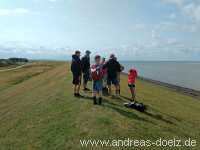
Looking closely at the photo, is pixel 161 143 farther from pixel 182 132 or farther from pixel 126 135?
pixel 182 132

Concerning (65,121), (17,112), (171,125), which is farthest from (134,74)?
(17,112)

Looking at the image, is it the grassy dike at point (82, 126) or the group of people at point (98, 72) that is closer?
the grassy dike at point (82, 126)

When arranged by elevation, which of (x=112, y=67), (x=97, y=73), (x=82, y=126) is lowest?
(x=82, y=126)

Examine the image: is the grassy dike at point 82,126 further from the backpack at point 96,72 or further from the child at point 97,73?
the backpack at point 96,72

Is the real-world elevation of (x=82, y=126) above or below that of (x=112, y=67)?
below

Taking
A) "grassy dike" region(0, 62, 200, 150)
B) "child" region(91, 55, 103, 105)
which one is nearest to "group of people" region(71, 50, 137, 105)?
"child" region(91, 55, 103, 105)

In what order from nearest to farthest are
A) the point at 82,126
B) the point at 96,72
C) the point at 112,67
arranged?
the point at 82,126, the point at 96,72, the point at 112,67

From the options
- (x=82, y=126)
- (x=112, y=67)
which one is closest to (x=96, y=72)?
(x=112, y=67)

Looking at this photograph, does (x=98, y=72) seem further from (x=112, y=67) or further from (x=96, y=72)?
(x=112, y=67)

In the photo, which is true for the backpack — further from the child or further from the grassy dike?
the grassy dike

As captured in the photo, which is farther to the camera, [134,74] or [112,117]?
[134,74]

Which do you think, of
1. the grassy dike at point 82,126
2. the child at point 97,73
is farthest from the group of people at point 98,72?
the grassy dike at point 82,126

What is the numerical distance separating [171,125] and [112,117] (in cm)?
320

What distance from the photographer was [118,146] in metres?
9.66
